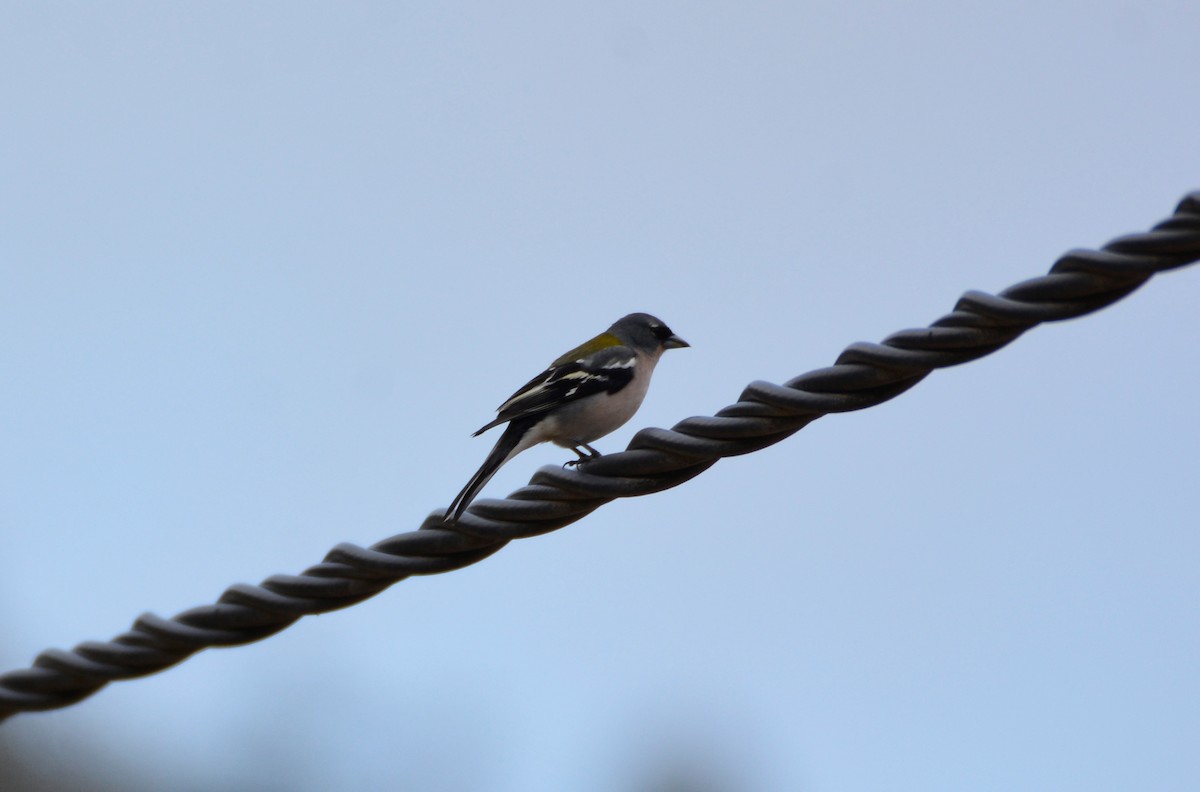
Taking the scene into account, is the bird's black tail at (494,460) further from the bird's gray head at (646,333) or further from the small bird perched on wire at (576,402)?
the bird's gray head at (646,333)

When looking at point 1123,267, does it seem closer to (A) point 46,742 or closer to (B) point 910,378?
(B) point 910,378

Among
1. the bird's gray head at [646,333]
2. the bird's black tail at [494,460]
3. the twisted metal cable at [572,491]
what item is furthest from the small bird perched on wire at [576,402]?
the twisted metal cable at [572,491]

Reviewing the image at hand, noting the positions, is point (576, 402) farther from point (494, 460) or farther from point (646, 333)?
point (646, 333)

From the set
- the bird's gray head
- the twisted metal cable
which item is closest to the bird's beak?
the bird's gray head

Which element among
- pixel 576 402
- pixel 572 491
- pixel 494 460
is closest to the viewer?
pixel 572 491

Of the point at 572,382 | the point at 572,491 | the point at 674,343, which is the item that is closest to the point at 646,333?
the point at 674,343

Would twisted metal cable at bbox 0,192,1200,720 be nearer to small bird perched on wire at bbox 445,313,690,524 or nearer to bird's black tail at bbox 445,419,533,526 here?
bird's black tail at bbox 445,419,533,526
